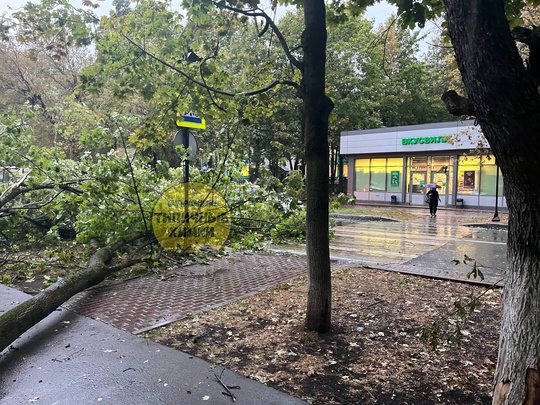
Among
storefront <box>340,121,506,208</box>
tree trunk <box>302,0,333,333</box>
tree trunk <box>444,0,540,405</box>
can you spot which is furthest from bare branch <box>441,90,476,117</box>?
storefront <box>340,121,506,208</box>

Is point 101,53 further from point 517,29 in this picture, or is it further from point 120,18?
point 517,29

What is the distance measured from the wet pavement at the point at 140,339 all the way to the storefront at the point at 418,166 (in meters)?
17.2

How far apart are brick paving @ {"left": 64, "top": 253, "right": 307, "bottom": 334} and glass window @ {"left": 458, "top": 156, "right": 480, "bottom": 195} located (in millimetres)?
21370

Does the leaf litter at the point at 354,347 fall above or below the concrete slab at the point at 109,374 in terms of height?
above

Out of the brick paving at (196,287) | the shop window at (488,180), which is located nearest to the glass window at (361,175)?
the shop window at (488,180)

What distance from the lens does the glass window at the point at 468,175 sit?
25.8m

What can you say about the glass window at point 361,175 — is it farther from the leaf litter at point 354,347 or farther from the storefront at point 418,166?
the leaf litter at point 354,347

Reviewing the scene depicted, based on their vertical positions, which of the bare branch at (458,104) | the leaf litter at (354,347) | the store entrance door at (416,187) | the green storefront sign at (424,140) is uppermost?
the green storefront sign at (424,140)

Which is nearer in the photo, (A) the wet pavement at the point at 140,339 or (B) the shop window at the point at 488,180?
(A) the wet pavement at the point at 140,339

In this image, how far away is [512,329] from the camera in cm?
238

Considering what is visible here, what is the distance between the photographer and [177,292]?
6.48 m

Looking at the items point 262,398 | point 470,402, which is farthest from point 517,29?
point 262,398

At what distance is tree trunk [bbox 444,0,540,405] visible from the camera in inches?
83.2

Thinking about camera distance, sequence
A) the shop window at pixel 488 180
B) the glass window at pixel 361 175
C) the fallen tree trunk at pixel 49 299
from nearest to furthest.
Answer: the fallen tree trunk at pixel 49 299 → the shop window at pixel 488 180 → the glass window at pixel 361 175
